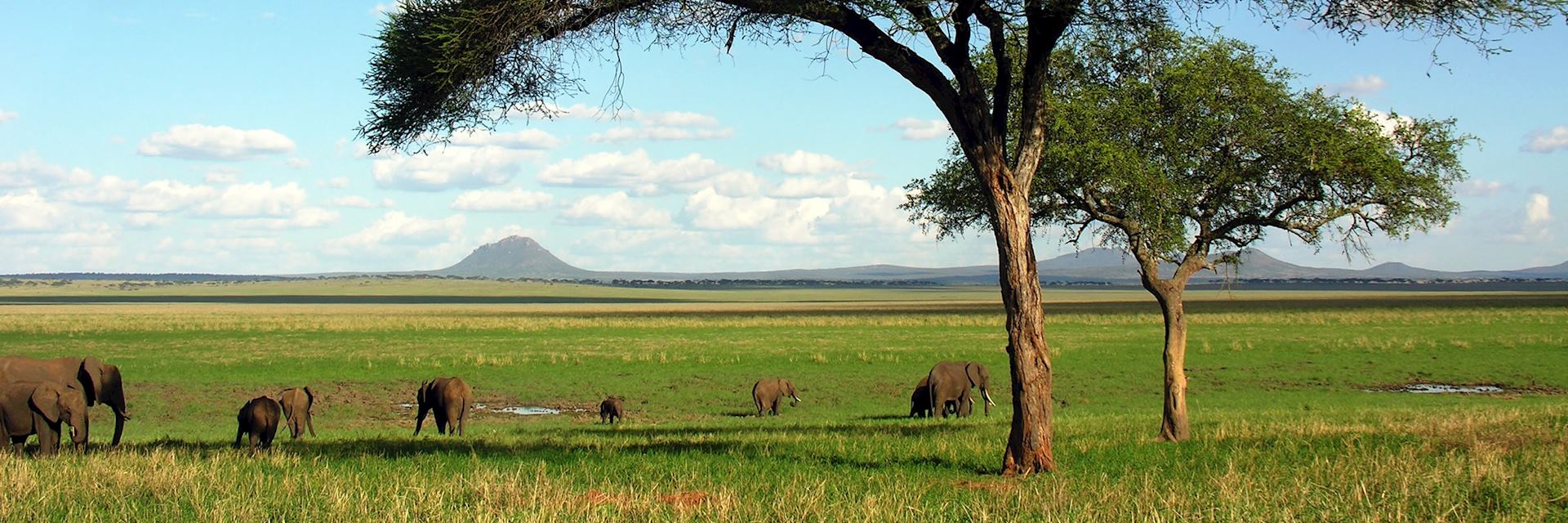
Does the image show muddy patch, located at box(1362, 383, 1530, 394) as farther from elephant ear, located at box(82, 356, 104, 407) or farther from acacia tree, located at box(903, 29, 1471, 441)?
elephant ear, located at box(82, 356, 104, 407)

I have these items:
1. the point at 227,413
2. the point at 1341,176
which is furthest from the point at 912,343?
the point at 1341,176

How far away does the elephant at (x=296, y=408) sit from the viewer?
2222 centimetres

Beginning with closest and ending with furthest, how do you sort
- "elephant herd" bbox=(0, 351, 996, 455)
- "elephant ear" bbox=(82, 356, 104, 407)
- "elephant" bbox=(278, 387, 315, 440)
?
"elephant herd" bbox=(0, 351, 996, 455), "elephant ear" bbox=(82, 356, 104, 407), "elephant" bbox=(278, 387, 315, 440)

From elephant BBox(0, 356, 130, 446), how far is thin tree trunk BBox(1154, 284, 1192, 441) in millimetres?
14568

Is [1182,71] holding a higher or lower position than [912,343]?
higher

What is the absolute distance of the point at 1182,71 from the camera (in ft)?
63.3

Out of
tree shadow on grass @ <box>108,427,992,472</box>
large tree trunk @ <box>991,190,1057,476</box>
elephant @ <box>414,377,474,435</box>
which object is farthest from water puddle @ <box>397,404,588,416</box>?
large tree trunk @ <box>991,190,1057,476</box>

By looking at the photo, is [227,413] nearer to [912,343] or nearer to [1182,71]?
[1182,71]

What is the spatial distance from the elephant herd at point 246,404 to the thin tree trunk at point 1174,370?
877cm

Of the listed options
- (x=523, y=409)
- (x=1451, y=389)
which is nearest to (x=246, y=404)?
(x=523, y=409)

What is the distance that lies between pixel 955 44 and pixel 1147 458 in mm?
4920

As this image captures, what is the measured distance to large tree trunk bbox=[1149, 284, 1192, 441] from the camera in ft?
58.6

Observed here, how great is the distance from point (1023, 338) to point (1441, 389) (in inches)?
1017

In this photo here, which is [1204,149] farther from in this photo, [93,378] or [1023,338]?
[93,378]
